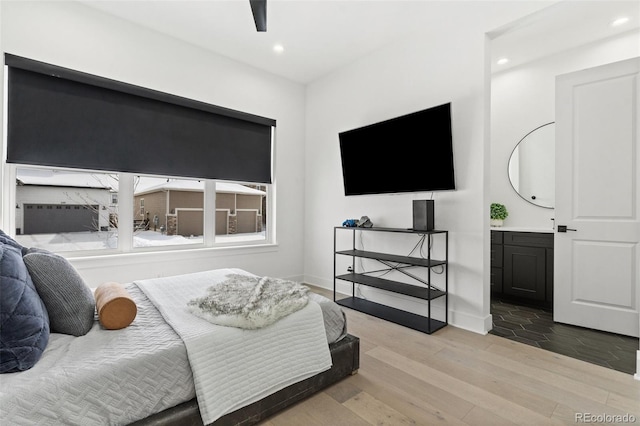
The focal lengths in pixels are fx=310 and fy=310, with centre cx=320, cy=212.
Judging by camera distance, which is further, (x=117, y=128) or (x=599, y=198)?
(x=117, y=128)

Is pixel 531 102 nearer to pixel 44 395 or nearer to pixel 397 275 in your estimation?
pixel 397 275

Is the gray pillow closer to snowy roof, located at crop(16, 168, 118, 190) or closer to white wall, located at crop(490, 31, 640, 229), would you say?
snowy roof, located at crop(16, 168, 118, 190)

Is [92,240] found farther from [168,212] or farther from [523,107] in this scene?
[523,107]

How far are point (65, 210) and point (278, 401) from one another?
9.03ft

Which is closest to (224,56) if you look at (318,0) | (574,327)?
(318,0)

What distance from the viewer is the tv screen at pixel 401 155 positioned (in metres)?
2.95

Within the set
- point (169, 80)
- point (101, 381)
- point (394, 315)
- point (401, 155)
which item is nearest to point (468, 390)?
point (394, 315)

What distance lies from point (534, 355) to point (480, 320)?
0.49 metres

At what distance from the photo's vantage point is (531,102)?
389cm

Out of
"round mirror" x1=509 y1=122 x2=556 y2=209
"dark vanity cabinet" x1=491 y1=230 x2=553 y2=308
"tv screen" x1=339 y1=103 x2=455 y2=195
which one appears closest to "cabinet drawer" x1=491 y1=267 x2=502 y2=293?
"dark vanity cabinet" x1=491 y1=230 x2=553 y2=308

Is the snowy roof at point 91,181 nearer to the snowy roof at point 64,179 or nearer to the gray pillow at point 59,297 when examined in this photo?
the snowy roof at point 64,179

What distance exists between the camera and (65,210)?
116 inches

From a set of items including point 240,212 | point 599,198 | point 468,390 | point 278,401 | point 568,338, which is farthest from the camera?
point 240,212

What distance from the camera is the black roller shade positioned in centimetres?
261
